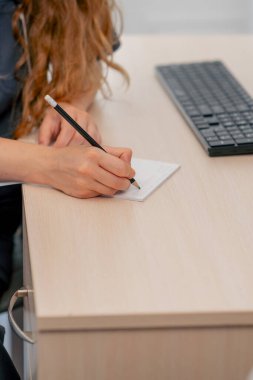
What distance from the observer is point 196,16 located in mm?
3516

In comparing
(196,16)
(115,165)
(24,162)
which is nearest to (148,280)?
(115,165)

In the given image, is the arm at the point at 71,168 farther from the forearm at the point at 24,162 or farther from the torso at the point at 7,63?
the torso at the point at 7,63

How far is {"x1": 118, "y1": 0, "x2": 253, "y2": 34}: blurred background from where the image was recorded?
3.49 m

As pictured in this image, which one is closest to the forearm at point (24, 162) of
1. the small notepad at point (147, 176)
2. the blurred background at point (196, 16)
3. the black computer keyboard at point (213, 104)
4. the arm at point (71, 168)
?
the arm at point (71, 168)

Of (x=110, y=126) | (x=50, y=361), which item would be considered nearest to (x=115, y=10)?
(x=110, y=126)

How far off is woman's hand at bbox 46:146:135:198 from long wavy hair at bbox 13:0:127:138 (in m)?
0.29

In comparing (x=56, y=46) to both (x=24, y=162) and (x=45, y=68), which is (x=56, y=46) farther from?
(x=24, y=162)

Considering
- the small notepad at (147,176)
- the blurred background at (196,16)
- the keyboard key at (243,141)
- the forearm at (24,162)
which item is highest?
the forearm at (24,162)

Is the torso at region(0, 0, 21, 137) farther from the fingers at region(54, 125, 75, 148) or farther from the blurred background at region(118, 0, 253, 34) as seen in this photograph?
the blurred background at region(118, 0, 253, 34)

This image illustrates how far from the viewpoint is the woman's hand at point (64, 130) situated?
1.17 meters

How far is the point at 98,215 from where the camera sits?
957mm

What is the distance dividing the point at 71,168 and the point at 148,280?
27cm

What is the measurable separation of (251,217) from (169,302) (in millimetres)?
231

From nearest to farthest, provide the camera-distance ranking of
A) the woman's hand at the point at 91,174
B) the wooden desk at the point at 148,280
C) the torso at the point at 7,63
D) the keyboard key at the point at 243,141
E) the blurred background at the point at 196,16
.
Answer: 1. the wooden desk at the point at 148,280
2. the woman's hand at the point at 91,174
3. the keyboard key at the point at 243,141
4. the torso at the point at 7,63
5. the blurred background at the point at 196,16
